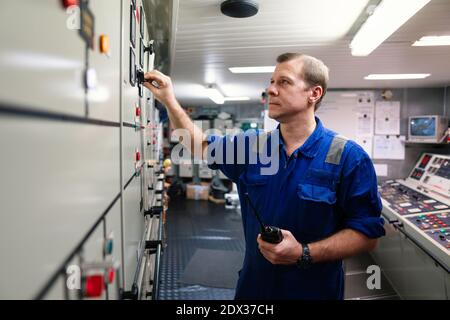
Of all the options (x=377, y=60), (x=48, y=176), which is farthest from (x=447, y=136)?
(x=48, y=176)

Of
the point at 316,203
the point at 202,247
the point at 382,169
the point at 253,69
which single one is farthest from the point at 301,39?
the point at 202,247

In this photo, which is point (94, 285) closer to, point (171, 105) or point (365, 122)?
point (171, 105)

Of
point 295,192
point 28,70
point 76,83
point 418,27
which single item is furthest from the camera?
point 418,27

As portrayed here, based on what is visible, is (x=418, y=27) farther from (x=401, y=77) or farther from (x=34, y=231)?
(x=34, y=231)

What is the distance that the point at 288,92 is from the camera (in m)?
1.38

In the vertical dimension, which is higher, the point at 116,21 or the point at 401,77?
the point at 401,77

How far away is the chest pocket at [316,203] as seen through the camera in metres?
1.27

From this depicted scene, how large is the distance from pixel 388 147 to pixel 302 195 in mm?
3579

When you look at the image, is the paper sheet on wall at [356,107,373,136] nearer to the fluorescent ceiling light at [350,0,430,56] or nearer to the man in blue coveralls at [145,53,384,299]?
the fluorescent ceiling light at [350,0,430,56]

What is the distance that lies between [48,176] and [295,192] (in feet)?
3.48

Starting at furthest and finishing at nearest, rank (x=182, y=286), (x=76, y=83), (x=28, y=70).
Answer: (x=182, y=286)
(x=76, y=83)
(x=28, y=70)

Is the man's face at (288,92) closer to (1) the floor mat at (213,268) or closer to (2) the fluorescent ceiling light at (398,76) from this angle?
(1) the floor mat at (213,268)

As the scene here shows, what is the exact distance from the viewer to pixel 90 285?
1.87 feet
